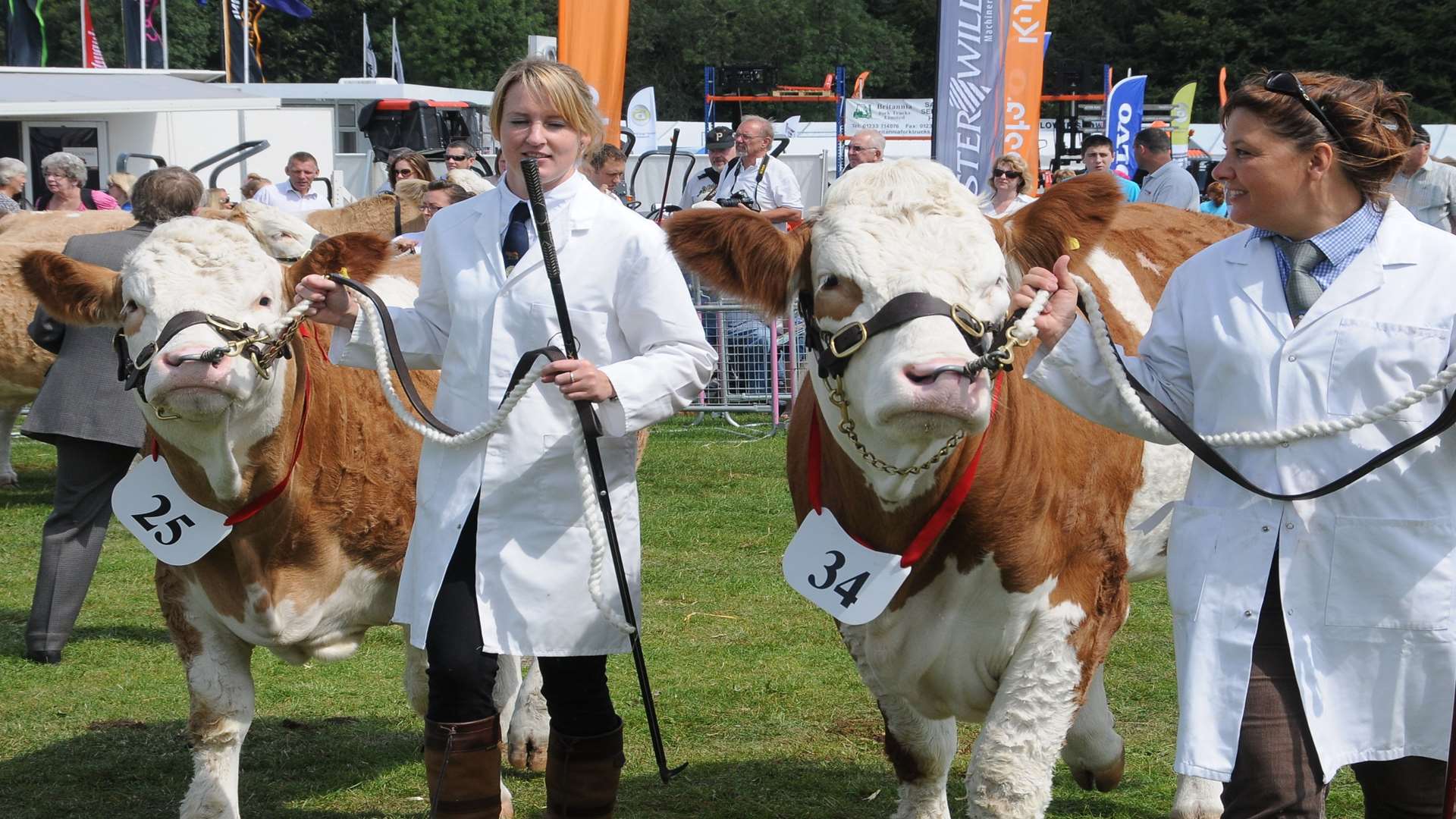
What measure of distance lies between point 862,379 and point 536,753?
269cm

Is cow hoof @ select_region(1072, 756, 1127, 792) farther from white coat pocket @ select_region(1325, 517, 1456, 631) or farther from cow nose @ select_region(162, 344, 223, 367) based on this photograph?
cow nose @ select_region(162, 344, 223, 367)

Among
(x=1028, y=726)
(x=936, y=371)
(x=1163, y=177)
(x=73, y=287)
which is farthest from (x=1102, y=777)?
(x=1163, y=177)

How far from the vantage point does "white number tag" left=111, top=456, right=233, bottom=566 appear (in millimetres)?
4234

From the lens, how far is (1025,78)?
39.3 feet

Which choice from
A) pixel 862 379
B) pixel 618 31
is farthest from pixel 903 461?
pixel 618 31

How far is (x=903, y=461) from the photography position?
324cm

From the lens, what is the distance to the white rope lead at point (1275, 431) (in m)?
2.65

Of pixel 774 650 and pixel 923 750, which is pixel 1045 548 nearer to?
pixel 923 750

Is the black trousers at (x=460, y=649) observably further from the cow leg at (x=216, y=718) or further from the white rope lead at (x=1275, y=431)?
the white rope lead at (x=1275, y=431)

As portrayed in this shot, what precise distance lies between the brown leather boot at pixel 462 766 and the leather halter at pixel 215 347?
112 cm

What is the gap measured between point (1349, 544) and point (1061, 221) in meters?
1.10

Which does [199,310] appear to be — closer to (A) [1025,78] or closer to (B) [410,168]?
(B) [410,168]

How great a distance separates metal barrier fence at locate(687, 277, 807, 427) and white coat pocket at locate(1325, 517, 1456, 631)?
9265 mm

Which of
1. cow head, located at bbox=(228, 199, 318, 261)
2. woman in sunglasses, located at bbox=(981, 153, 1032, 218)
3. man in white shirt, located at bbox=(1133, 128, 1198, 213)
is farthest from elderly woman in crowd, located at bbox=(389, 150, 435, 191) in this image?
cow head, located at bbox=(228, 199, 318, 261)
